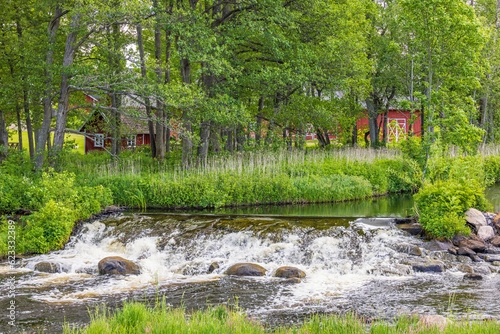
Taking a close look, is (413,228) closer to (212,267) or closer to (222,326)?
(212,267)

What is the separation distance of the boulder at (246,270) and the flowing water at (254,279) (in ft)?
0.62

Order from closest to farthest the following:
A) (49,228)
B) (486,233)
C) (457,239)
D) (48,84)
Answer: (457,239), (486,233), (49,228), (48,84)

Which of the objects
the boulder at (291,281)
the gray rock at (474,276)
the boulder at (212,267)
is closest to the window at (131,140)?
the boulder at (212,267)

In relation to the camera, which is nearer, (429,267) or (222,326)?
(222,326)

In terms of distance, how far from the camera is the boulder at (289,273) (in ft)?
31.2

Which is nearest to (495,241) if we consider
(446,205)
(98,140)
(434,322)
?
(446,205)

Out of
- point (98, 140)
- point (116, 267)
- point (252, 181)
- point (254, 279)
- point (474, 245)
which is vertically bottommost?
point (254, 279)

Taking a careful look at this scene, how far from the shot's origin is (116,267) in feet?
33.0

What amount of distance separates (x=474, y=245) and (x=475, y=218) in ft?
3.47

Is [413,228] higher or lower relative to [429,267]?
higher

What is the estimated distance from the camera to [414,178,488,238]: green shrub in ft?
35.8

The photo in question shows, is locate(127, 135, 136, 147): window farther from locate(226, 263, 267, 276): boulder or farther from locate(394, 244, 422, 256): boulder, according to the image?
locate(394, 244, 422, 256): boulder

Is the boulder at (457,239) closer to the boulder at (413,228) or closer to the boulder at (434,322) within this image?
the boulder at (413,228)

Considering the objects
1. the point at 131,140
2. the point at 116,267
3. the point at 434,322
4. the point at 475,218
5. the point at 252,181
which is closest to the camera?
the point at 434,322
